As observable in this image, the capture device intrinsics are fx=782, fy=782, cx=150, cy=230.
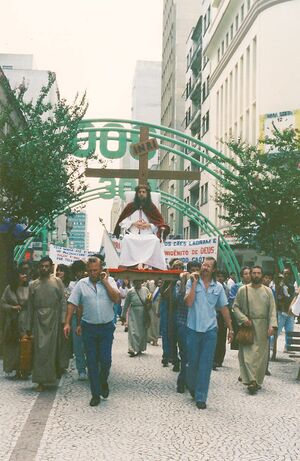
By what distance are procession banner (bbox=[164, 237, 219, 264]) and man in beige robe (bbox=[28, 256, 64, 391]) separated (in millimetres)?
13123

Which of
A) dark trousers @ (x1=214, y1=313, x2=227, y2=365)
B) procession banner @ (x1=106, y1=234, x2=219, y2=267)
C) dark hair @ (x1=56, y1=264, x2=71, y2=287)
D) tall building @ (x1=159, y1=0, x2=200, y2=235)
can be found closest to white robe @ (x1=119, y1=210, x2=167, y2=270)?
dark hair @ (x1=56, y1=264, x2=71, y2=287)

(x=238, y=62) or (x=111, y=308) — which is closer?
(x=111, y=308)

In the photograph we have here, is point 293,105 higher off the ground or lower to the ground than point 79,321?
higher

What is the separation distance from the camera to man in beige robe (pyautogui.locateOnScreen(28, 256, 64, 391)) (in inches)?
404

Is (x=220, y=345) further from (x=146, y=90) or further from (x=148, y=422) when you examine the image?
(x=146, y=90)

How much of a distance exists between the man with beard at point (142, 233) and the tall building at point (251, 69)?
22.2m

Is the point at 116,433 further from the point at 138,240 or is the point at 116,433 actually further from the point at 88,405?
the point at 138,240

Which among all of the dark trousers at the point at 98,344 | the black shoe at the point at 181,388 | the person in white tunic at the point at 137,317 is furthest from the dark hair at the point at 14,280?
the person in white tunic at the point at 137,317

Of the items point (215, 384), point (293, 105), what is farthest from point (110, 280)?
point (293, 105)

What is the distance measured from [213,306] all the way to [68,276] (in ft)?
13.3

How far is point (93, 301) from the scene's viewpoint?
31.2 feet

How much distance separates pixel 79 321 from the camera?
9.69 m

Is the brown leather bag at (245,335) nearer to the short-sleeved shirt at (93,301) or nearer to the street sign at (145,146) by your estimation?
the short-sleeved shirt at (93,301)

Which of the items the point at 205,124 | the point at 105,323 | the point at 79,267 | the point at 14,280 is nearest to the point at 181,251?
→ the point at 79,267
